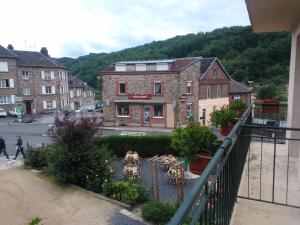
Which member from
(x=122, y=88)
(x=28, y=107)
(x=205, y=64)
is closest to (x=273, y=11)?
(x=122, y=88)

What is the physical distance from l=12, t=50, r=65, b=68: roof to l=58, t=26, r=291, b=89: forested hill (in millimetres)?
15530

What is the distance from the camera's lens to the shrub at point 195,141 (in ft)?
15.8

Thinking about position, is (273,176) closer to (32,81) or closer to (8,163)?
(8,163)

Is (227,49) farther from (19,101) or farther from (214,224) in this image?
(214,224)

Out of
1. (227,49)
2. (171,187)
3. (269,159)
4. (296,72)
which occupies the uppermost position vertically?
(227,49)

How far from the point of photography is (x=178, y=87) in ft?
88.5

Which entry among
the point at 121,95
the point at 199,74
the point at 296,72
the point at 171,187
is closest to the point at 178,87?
the point at 199,74

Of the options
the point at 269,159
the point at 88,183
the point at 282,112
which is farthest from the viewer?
the point at 88,183

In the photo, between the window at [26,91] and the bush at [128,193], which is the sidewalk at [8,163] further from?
the window at [26,91]

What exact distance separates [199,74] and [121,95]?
9095 mm

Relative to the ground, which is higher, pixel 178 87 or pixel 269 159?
pixel 178 87

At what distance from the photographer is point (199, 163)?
4.72m

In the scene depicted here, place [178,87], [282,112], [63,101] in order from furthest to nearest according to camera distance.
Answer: [63,101], [178,87], [282,112]

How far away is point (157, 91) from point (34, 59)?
24256mm
